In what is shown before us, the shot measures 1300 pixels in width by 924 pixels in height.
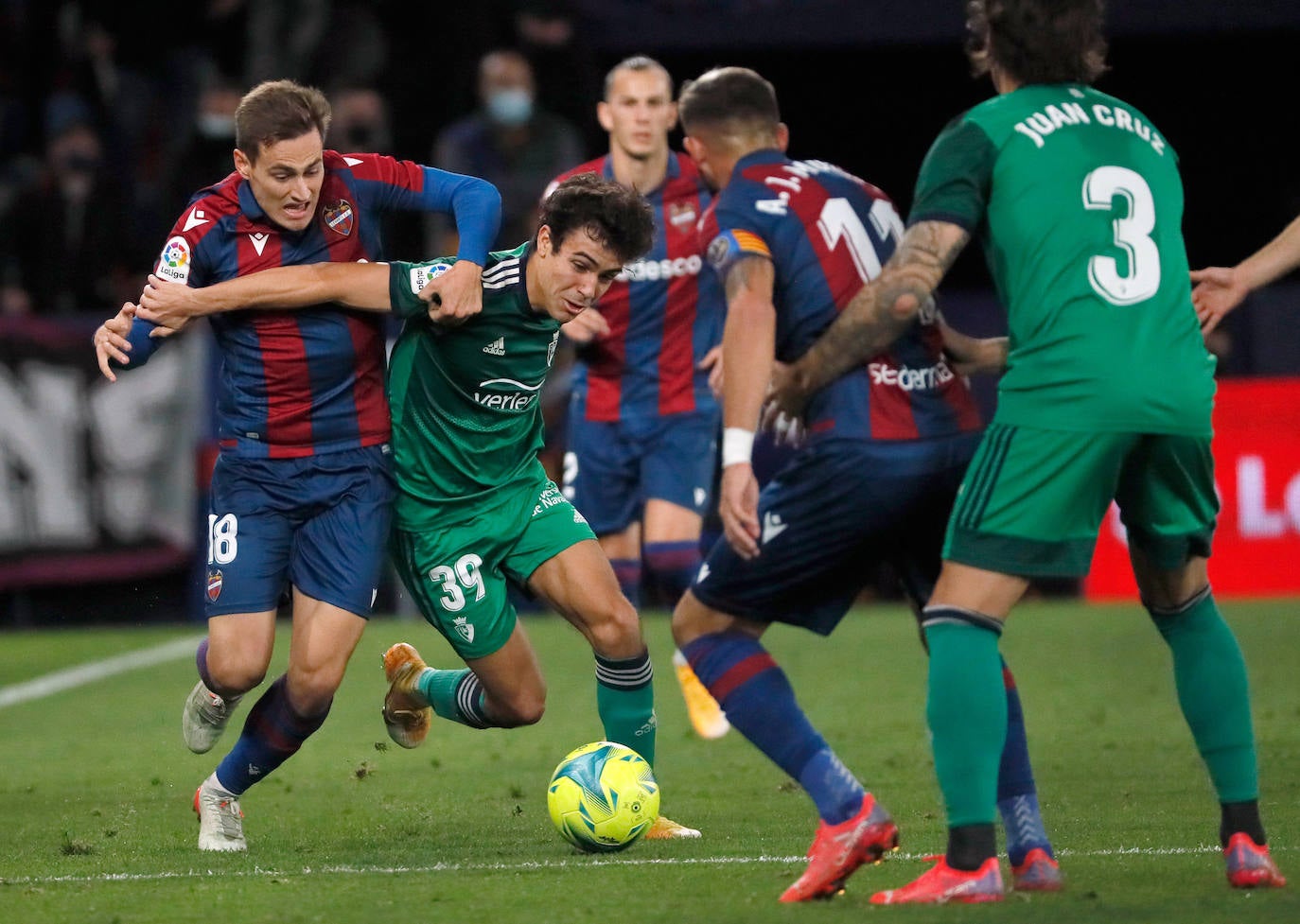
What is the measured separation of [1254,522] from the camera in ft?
43.1

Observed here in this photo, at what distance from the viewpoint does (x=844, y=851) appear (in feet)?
14.5

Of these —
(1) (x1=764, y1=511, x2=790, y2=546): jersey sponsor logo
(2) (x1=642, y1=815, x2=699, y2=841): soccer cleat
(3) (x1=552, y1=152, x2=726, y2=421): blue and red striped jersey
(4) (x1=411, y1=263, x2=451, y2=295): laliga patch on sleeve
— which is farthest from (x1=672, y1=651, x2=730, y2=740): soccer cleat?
(1) (x1=764, y1=511, x2=790, y2=546): jersey sponsor logo

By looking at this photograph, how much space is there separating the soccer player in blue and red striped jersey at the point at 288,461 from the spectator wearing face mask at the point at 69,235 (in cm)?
851

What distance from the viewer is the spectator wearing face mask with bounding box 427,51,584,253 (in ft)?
43.8

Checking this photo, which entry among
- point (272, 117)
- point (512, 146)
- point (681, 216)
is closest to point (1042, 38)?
point (272, 117)

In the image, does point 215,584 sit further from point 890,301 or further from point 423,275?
point 890,301

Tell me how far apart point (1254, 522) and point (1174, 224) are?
364 inches

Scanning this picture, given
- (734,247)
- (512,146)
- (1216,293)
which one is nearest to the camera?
(1216,293)

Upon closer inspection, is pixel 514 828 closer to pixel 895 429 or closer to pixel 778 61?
pixel 895 429

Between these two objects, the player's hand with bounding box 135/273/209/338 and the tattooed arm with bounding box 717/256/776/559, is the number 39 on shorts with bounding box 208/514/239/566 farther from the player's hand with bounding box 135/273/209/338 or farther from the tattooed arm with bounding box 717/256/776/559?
the tattooed arm with bounding box 717/256/776/559

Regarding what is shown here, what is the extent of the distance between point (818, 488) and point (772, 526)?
0.14 m

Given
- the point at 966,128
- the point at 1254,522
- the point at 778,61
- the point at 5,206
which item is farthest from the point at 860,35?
the point at 966,128

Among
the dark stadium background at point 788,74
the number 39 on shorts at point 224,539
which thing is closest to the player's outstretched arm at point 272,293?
the number 39 on shorts at point 224,539

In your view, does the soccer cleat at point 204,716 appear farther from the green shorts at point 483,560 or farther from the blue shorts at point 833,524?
the blue shorts at point 833,524
